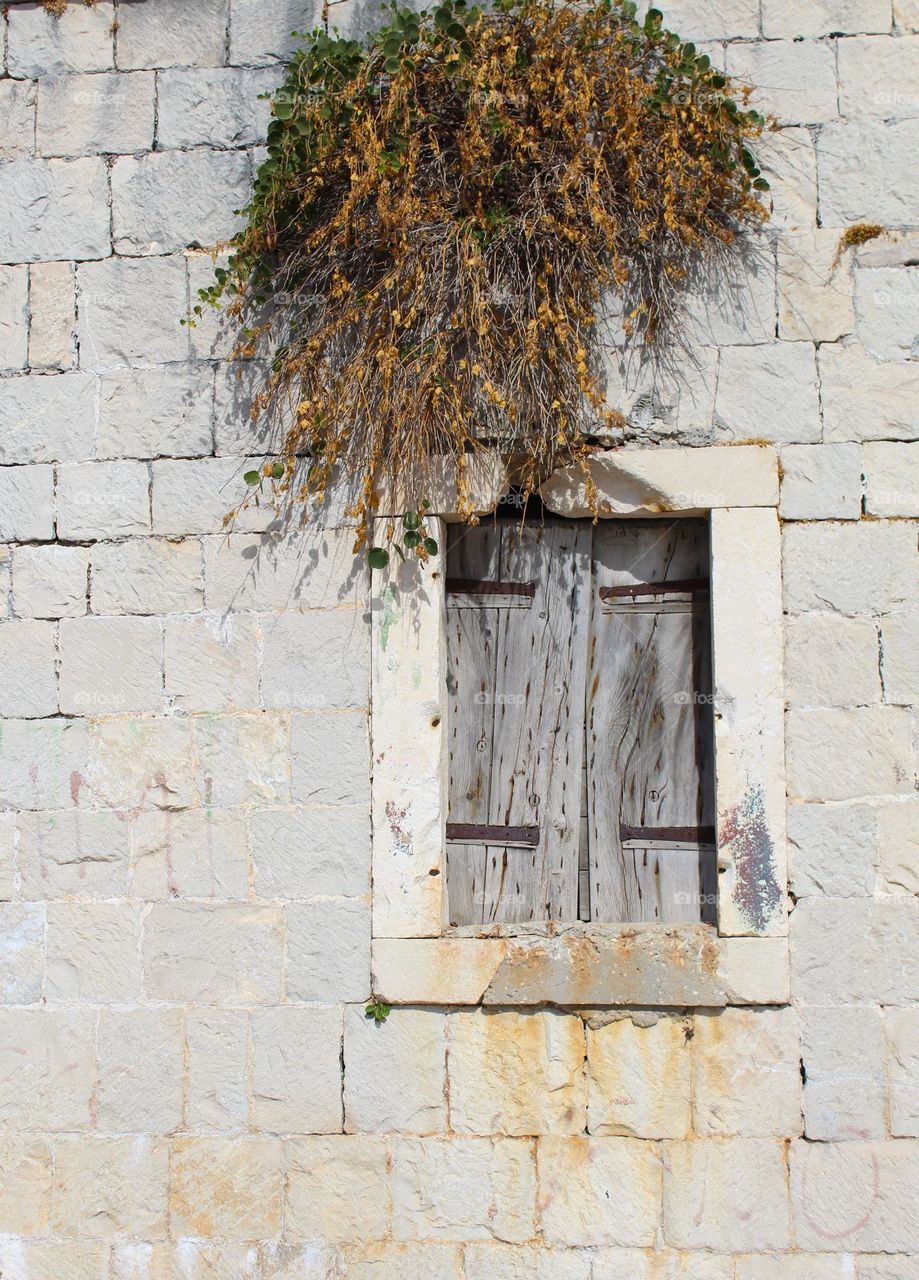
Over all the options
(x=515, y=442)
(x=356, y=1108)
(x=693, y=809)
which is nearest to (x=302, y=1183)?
(x=356, y=1108)

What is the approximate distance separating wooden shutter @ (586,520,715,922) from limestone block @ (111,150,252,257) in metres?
1.69

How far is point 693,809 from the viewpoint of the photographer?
370cm

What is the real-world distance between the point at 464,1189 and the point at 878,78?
3.80 m

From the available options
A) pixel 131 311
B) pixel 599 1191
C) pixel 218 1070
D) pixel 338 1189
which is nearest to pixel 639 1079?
pixel 599 1191

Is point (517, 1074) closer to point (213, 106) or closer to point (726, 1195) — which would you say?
point (726, 1195)

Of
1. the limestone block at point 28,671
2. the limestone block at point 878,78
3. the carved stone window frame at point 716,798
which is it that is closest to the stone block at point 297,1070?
the carved stone window frame at point 716,798

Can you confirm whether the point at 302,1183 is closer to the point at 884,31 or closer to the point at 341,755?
the point at 341,755

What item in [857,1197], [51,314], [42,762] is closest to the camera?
[857,1197]

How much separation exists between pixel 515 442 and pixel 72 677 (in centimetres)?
167

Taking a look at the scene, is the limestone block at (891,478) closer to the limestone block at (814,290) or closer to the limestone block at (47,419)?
the limestone block at (814,290)

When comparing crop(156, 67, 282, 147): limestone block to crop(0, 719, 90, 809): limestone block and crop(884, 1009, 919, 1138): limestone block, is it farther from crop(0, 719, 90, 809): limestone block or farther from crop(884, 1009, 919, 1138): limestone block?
crop(884, 1009, 919, 1138): limestone block

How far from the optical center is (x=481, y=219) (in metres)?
3.46

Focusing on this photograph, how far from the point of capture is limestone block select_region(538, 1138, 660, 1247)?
3352mm

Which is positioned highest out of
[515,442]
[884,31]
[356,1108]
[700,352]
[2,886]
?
[884,31]
